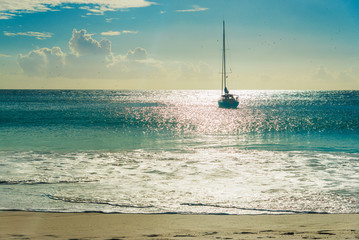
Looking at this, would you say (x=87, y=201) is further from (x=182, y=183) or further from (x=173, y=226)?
(x=182, y=183)

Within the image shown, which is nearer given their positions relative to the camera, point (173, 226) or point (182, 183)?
point (173, 226)

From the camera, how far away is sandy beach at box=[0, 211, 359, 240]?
8.43 metres

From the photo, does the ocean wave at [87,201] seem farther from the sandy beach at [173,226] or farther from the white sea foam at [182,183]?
the sandy beach at [173,226]

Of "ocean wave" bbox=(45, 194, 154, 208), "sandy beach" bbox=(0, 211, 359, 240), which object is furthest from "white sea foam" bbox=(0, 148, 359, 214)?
"sandy beach" bbox=(0, 211, 359, 240)

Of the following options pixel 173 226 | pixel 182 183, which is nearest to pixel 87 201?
pixel 173 226

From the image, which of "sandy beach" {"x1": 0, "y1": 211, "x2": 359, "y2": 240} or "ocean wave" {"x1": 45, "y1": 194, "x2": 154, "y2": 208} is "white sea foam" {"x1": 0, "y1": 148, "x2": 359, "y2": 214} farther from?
"sandy beach" {"x1": 0, "y1": 211, "x2": 359, "y2": 240}

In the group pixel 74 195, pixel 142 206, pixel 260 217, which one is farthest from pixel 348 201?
pixel 74 195

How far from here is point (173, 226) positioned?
9352 mm

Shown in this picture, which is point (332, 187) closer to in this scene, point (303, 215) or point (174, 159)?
point (303, 215)

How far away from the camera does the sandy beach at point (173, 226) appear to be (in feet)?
27.7

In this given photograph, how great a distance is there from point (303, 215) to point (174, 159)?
12.2 metres

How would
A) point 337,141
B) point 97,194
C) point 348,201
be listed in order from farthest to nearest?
point 337,141 → point 97,194 → point 348,201

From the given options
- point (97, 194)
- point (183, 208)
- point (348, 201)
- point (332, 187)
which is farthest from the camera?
point (332, 187)

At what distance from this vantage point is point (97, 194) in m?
13.1
